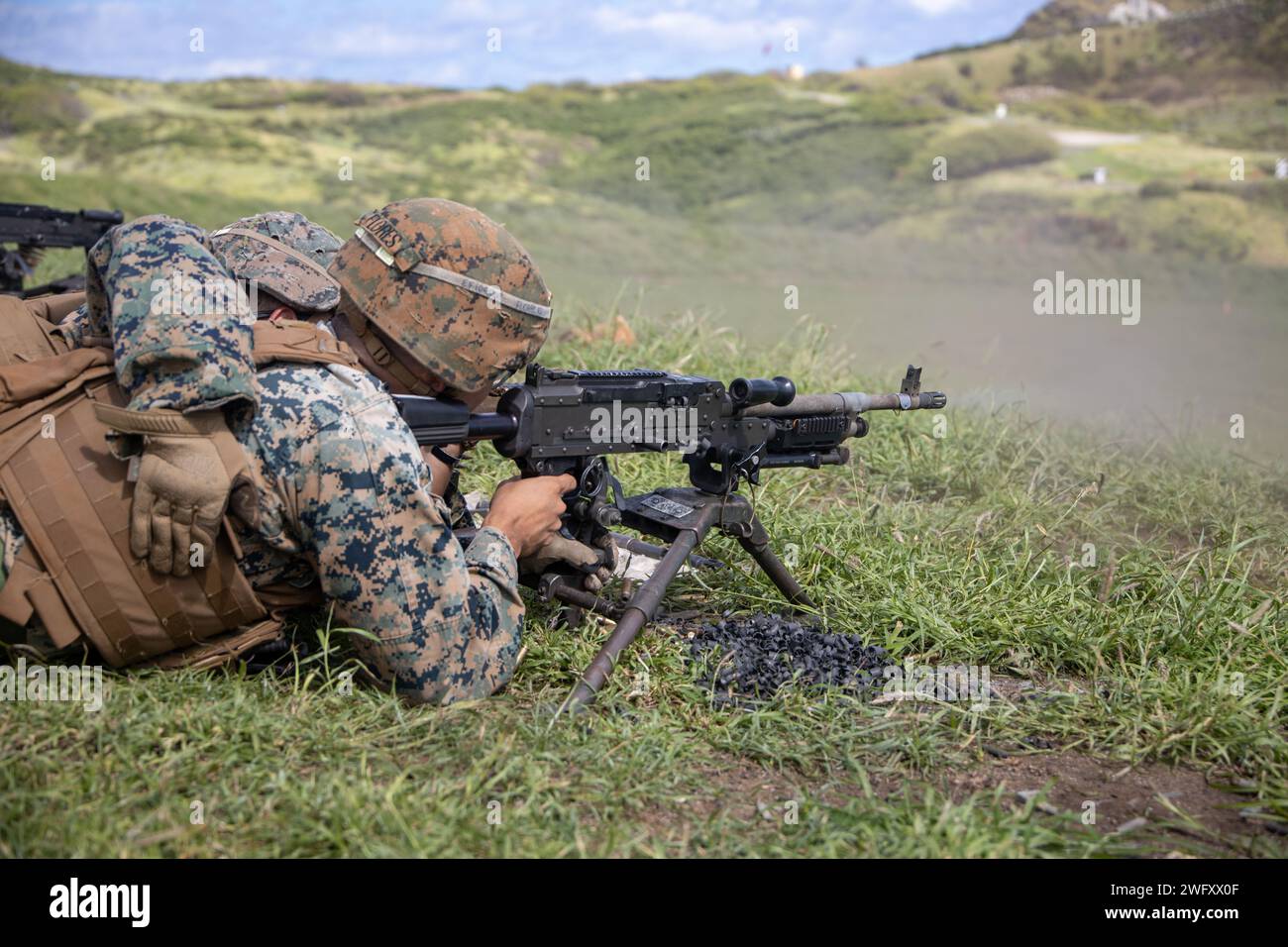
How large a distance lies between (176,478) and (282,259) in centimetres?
201

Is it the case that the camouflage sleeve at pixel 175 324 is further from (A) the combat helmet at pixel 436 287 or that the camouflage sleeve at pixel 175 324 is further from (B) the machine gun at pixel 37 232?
(B) the machine gun at pixel 37 232

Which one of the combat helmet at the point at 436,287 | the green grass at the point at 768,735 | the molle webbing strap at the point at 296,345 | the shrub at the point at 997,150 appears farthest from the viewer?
the shrub at the point at 997,150

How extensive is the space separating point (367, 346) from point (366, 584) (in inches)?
32.7

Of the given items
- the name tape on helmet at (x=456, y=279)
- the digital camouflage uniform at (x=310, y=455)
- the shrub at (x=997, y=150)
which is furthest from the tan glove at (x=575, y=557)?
the shrub at (x=997, y=150)

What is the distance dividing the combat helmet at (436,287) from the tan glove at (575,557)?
0.74m

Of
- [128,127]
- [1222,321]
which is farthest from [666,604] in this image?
[128,127]

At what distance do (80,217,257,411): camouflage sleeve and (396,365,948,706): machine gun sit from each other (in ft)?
1.97

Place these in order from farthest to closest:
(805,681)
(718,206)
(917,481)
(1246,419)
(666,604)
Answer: (718,206), (1246,419), (917,481), (666,604), (805,681)

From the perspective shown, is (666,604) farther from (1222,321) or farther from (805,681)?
(1222,321)

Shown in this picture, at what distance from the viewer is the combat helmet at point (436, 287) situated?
353 centimetres

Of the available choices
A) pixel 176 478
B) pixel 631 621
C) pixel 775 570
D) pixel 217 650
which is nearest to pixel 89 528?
pixel 176 478

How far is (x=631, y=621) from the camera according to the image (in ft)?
12.9

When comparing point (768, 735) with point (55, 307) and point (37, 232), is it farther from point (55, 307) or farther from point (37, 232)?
point (37, 232)

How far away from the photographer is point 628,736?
140 inches
